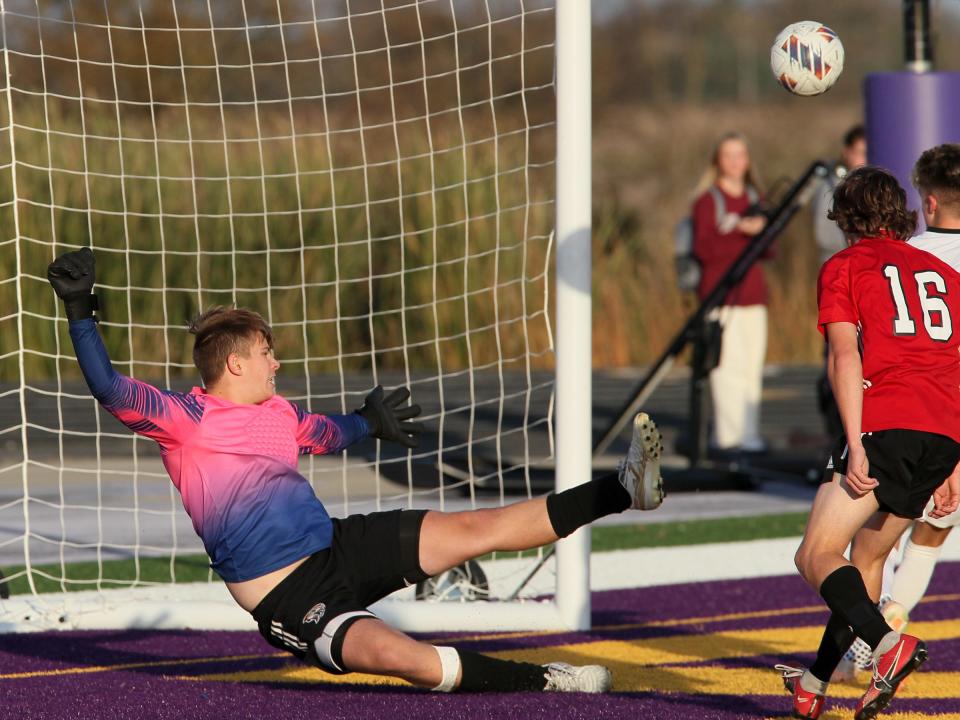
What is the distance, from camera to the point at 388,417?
4.97 meters

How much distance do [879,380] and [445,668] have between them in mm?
1443

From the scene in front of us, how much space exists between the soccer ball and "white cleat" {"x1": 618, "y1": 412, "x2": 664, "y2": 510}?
161 centimetres

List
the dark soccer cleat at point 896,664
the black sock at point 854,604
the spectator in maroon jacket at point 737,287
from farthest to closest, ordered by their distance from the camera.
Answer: the spectator in maroon jacket at point 737,287 → the black sock at point 854,604 → the dark soccer cleat at point 896,664

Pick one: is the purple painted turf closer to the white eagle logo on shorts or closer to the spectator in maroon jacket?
the white eagle logo on shorts

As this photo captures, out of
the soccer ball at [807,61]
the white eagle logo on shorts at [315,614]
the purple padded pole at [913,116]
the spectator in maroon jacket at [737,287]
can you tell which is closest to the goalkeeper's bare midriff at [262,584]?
the white eagle logo on shorts at [315,614]

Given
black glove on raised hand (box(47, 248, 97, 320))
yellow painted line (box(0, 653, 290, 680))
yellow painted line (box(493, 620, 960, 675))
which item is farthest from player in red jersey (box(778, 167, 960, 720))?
yellow painted line (box(0, 653, 290, 680))

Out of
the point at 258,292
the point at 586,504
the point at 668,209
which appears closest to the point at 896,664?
the point at 586,504

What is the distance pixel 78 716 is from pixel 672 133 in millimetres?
34626

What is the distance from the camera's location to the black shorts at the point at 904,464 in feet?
13.9

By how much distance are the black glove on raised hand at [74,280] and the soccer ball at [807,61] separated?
2.44 metres

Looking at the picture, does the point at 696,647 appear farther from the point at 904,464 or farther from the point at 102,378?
the point at 102,378

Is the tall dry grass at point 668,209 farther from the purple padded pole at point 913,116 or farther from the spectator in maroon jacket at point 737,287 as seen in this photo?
the purple padded pole at point 913,116

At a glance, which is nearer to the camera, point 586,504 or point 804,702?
point 804,702

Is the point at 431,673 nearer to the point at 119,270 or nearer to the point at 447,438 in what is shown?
the point at 447,438
